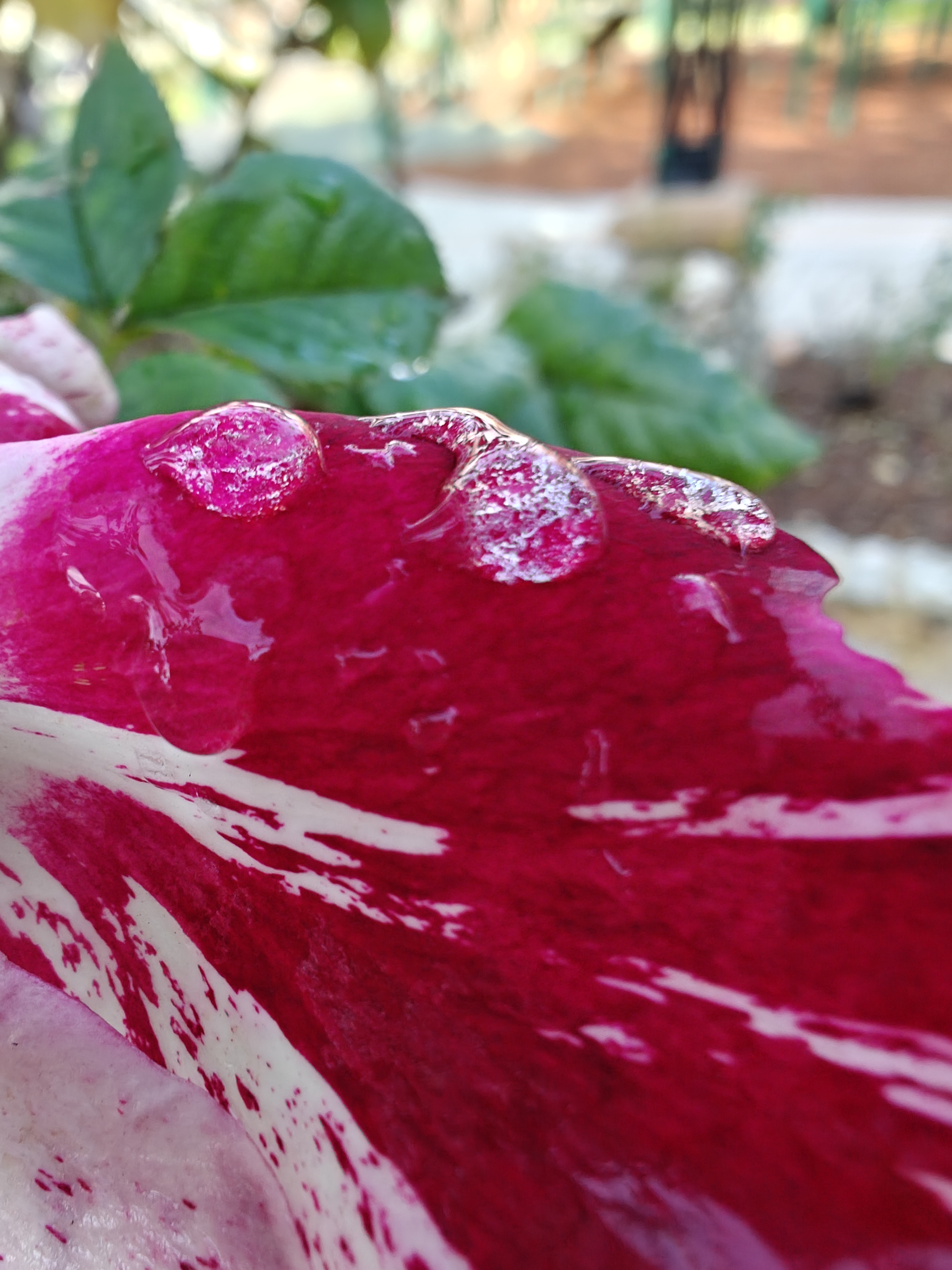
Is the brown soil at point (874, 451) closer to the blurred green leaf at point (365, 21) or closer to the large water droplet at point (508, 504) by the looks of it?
the blurred green leaf at point (365, 21)

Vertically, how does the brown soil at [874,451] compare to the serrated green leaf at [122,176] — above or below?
below

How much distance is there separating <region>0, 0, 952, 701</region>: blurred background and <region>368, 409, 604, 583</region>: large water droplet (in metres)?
0.05

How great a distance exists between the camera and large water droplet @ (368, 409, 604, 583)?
171 mm

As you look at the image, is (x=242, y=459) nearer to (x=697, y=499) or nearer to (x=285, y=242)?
(x=697, y=499)

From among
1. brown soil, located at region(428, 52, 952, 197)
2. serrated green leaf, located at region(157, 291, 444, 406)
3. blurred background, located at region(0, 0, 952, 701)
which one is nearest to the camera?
serrated green leaf, located at region(157, 291, 444, 406)

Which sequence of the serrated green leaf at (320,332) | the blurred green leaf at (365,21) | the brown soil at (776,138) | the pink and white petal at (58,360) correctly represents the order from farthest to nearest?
1. the brown soil at (776,138)
2. the blurred green leaf at (365,21)
3. the serrated green leaf at (320,332)
4. the pink and white petal at (58,360)

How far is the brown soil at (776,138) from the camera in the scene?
254 inches

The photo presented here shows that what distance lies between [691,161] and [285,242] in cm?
375

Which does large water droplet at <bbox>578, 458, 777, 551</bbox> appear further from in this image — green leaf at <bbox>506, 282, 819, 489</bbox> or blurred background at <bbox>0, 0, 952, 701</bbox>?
green leaf at <bbox>506, 282, 819, 489</bbox>

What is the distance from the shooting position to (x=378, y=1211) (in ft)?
0.56

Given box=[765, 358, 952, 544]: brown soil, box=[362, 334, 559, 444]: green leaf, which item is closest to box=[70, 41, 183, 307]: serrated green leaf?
box=[362, 334, 559, 444]: green leaf

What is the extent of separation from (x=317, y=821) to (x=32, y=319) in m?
0.20

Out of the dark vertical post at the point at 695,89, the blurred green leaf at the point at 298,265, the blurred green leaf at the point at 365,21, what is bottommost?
the dark vertical post at the point at 695,89

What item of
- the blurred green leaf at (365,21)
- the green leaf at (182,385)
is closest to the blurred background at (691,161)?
the blurred green leaf at (365,21)
